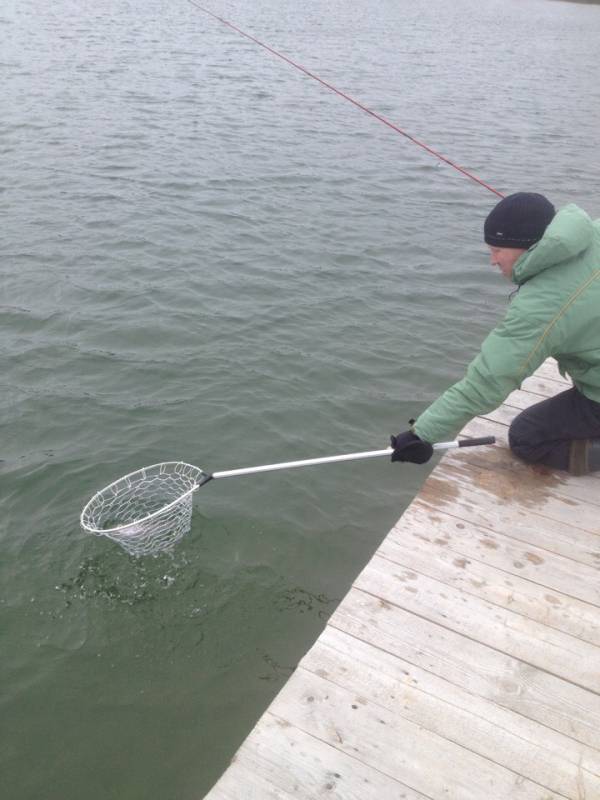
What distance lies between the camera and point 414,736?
10.6 ft

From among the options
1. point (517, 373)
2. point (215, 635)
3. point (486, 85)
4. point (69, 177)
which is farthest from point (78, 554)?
point (486, 85)

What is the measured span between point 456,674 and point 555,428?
1942 mm

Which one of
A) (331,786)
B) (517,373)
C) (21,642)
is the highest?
(517,373)

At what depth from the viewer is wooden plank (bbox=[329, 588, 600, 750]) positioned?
331 cm

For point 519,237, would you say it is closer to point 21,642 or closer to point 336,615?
point 336,615

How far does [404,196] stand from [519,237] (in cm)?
923

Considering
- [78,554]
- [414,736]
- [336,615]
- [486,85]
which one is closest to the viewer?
[414,736]

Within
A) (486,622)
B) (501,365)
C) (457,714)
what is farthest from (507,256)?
(457,714)

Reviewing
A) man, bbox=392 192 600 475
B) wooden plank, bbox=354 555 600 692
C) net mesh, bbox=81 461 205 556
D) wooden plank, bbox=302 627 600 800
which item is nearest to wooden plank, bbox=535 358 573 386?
man, bbox=392 192 600 475

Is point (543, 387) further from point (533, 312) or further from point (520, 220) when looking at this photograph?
point (520, 220)

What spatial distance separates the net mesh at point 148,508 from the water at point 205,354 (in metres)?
0.19

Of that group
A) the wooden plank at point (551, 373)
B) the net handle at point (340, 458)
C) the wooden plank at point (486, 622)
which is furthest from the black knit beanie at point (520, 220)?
the wooden plank at point (551, 373)

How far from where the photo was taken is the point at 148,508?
570cm

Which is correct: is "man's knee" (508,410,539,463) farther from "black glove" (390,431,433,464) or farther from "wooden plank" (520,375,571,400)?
"wooden plank" (520,375,571,400)
